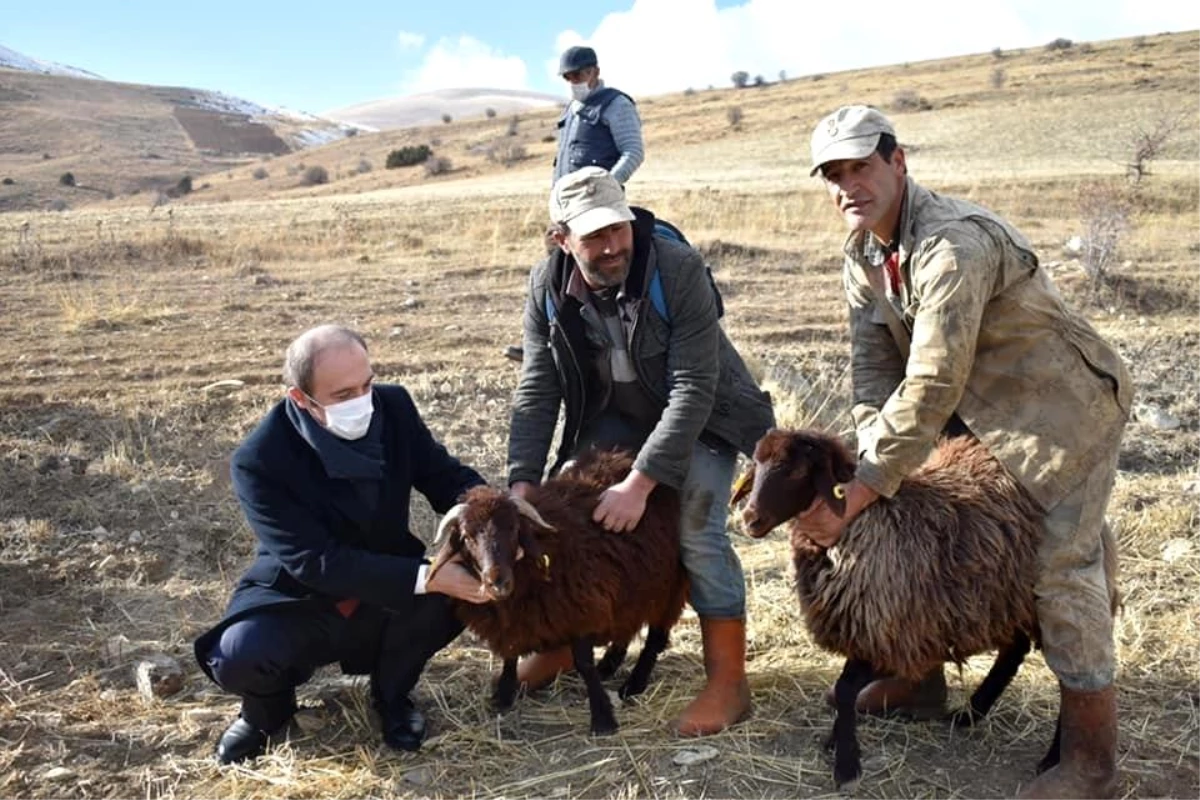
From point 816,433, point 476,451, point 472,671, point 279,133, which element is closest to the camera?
point 816,433

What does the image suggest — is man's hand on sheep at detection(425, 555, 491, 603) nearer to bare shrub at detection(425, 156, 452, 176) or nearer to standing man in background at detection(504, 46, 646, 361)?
standing man in background at detection(504, 46, 646, 361)

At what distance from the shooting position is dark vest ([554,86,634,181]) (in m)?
7.81

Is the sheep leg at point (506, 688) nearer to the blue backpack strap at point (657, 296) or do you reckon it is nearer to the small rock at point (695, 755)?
the small rock at point (695, 755)

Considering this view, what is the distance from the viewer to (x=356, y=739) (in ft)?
14.4

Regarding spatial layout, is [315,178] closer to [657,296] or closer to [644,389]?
[644,389]

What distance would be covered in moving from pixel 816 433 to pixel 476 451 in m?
4.24

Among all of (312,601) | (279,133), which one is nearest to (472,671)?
(312,601)

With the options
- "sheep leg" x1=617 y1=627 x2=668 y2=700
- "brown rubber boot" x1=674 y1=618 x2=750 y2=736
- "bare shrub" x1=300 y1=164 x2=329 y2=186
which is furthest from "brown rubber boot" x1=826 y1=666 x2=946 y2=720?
"bare shrub" x1=300 y1=164 x2=329 y2=186

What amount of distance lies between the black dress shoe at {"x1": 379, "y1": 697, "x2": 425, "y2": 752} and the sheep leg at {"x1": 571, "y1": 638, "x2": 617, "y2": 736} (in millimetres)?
749

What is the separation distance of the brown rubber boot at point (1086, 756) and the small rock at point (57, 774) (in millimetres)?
3741

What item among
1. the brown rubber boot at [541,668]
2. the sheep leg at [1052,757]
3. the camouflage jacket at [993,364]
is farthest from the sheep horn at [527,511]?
the sheep leg at [1052,757]

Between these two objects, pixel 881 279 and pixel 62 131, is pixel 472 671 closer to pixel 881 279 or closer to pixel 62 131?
pixel 881 279

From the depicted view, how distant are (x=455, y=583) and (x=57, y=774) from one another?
1.76 meters

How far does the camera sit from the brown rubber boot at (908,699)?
4465mm
